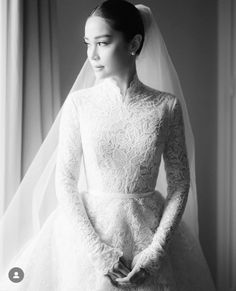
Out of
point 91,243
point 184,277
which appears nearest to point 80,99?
point 91,243

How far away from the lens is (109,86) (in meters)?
1.40

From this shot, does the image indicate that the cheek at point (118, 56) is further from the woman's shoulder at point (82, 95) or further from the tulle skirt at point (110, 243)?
the tulle skirt at point (110, 243)

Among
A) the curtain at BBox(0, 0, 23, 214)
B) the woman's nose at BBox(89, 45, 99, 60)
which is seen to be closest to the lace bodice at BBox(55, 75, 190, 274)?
the woman's nose at BBox(89, 45, 99, 60)

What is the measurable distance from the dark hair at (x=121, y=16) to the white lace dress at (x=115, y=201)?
173mm

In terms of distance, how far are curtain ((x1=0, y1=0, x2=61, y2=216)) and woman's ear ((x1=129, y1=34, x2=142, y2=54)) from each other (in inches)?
21.0

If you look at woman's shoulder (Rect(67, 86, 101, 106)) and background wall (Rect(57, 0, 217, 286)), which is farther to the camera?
background wall (Rect(57, 0, 217, 286))

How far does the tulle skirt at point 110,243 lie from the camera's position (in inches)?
49.9

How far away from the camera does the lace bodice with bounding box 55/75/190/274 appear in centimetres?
133

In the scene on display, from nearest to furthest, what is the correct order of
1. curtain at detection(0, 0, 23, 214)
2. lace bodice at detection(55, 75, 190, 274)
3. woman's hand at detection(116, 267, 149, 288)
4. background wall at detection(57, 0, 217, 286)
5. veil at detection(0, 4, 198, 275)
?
1. woman's hand at detection(116, 267, 149, 288)
2. lace bodice at detection(55, 75, 190, 274)
3. veil at detection(0, 4, 198, 275)
4. curtain at detection(0, 0, 23, 214)
5. background wall at detection(57, 0, 217, 286)

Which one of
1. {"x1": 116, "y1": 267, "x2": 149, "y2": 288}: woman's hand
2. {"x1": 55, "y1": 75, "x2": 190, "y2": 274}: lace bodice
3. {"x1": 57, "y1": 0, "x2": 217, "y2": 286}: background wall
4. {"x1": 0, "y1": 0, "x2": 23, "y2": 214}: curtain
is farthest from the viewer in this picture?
{"x1": 57, "y1": 0, "x2": 217, "y2": 286}: background wall

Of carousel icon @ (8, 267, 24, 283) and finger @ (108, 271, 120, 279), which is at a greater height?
finger @ (108, 271, 120, 279)

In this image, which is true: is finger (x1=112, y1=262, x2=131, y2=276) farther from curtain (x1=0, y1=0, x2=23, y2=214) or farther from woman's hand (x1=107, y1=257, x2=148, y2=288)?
curtain (x1=0, y1=0, x2=23, y2=214)

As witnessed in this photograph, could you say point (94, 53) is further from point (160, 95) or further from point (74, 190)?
point (74, 190)

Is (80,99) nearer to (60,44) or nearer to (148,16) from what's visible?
(148,16)
